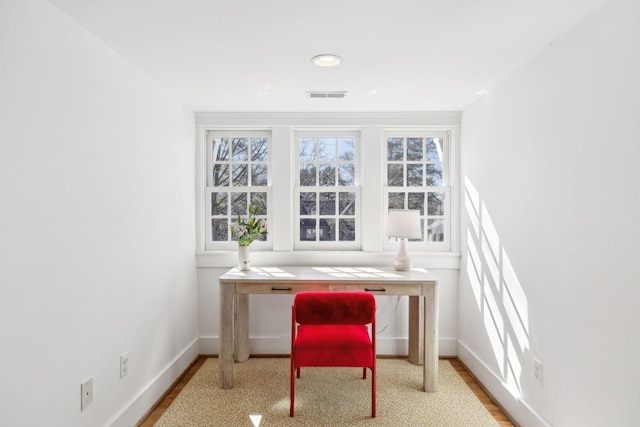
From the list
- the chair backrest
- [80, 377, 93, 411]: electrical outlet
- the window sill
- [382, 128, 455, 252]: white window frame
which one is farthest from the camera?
[382, 128, 455, 252]: white window frame

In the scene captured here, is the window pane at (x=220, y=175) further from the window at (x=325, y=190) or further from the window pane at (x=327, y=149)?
the window pane at (x=327, y=149)

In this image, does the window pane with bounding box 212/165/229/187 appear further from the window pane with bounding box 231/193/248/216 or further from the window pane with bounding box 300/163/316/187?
the window pane with bounding box 300/163/316/187

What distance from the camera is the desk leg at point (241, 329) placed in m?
3.34

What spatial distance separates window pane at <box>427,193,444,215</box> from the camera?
368cm

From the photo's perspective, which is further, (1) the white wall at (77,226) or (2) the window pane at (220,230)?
(2) the window pane at (220,230)

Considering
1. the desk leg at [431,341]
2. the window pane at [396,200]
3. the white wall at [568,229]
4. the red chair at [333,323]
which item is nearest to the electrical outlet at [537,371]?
the white wall at [568,229]

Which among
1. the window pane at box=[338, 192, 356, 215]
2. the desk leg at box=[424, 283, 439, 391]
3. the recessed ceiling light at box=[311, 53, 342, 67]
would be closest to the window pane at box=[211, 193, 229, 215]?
the window pane at box=[338, 192, 356, 215]

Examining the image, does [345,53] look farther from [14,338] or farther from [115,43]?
[14,338]

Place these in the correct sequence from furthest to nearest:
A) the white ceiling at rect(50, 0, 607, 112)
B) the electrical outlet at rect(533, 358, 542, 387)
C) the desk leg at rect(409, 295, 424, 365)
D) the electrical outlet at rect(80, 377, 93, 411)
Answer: the desk leg at rect(409, 295, 424, 365), the electrical outlet at rect(533, 358, 542, 387), the electrical outlet at rect(80, 377, 93, 411), the white ceiling at rect(50, 0, 607, 112)

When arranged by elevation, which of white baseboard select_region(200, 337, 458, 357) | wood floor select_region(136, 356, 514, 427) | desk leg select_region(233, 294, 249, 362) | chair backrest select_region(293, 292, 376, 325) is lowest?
wood floor select_region(136, 356, 514, 427)

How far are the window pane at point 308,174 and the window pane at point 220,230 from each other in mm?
867

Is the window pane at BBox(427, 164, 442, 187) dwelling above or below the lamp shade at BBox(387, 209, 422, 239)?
above

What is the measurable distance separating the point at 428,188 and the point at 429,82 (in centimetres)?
121

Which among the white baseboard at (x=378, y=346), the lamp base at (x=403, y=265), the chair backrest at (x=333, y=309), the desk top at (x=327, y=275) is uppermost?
the lamp base at (x=403, y=265)
